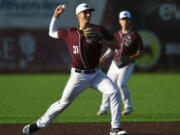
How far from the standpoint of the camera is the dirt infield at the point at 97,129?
8.43 metres

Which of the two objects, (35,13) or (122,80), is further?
(35,13)

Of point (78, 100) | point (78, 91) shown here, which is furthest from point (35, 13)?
point (78, 91)

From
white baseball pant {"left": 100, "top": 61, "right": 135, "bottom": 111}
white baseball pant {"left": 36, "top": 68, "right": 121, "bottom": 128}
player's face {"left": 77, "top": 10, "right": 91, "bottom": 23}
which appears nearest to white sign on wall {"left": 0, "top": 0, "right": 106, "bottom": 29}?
white baseball pant {"left": 100, "top": 61, "right": 135, "bottom": 111}

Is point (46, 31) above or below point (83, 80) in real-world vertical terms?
above

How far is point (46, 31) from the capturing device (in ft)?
77.5

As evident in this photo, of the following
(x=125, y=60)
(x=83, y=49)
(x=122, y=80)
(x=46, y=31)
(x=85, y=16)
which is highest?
(x=85, y=16)

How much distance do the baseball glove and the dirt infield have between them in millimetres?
1768

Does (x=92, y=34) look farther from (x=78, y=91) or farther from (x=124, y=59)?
(x=124, y=59)

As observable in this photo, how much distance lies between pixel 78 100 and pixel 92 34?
6967 millimetres

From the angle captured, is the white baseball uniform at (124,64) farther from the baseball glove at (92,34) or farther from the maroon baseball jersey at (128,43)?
the baseball glove at (92,34)

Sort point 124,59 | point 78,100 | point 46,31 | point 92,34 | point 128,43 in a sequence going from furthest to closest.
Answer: point 46,31 → point 78,100 → point 128,43 → point 124,59 → point 92,34

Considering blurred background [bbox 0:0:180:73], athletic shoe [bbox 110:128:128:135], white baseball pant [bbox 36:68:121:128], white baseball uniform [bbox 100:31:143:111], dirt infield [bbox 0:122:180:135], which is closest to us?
athletic shoe [bbox 110:128:128:135]

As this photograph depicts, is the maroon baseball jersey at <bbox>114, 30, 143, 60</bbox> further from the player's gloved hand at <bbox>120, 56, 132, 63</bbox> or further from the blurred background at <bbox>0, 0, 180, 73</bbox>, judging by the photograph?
the blurred background at <bbox>0, 0, 180, 73</bbox>

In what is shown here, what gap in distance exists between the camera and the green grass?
10750mm
